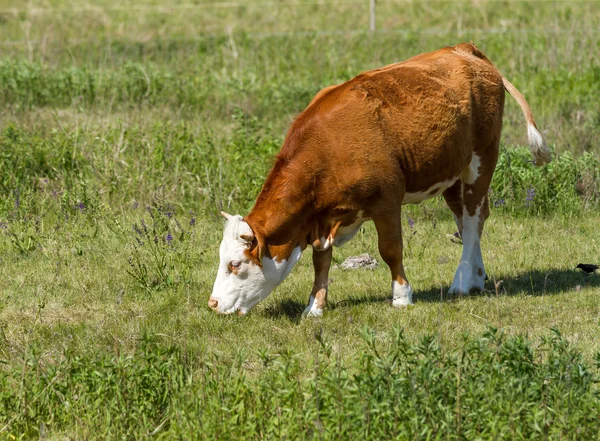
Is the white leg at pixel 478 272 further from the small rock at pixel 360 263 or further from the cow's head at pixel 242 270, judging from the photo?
the cow's head at pixel 242 270

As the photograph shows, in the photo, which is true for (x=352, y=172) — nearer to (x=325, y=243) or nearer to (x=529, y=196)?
(x=325, y=243)

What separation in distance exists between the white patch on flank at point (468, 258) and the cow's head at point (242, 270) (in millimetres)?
1590

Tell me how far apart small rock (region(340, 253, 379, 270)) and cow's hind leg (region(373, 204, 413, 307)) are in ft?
4.24

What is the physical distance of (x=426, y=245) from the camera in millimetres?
9805

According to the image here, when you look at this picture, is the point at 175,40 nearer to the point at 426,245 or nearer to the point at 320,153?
the point at 426,245

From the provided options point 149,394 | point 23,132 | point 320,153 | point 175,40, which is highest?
point 320,153

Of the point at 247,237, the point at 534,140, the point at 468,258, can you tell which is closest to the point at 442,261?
the point at 468,258

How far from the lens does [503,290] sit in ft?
27.8

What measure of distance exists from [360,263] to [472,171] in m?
1.39

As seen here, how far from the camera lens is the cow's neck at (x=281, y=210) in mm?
7457

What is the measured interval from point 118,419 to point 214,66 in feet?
38.7

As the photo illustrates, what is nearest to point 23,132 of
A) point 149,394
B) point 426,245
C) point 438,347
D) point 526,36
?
point 426,245

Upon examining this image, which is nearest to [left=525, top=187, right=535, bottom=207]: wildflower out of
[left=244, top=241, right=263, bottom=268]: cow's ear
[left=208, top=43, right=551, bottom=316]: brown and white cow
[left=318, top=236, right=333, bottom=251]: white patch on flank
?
[left=208, top=43, right=551, bottom=316]: brown and white cow

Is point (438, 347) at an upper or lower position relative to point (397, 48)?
upper
